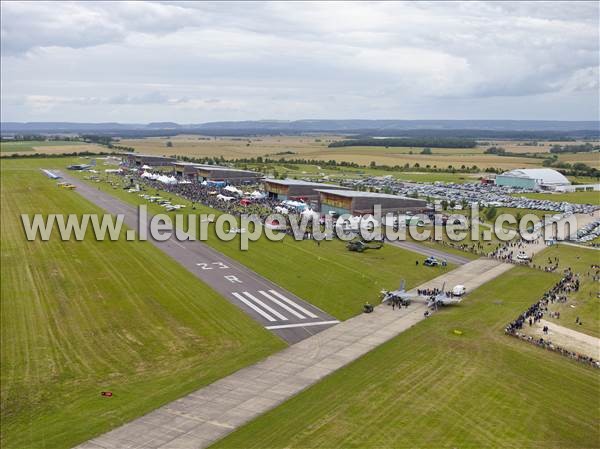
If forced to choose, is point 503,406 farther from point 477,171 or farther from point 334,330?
point 477,171

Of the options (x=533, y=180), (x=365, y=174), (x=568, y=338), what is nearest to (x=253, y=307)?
(x=568, y=338)

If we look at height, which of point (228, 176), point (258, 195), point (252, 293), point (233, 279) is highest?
point (228, 176)

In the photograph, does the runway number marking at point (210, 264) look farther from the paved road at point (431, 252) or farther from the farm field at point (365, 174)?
the farm field at point (365, 174)

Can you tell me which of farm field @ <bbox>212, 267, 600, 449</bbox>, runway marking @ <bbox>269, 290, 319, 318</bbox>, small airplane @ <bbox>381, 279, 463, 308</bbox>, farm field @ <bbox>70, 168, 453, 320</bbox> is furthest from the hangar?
farm field @ <bbox>212, 267, 600, 449</bbox>

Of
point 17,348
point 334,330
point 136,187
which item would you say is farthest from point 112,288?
point 136,187

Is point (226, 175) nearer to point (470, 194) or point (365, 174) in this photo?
point (365, 174)

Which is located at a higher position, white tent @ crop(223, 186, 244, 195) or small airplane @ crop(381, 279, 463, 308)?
white tent @ crop(223, 186, 244, 195)

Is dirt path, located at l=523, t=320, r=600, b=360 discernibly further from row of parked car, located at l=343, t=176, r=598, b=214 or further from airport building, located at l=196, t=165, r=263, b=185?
airport building, located at l=196, t=165, r=263, b=185

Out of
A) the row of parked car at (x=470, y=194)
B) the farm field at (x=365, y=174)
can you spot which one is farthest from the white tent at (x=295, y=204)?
the farm field at (x=365, y=174)
